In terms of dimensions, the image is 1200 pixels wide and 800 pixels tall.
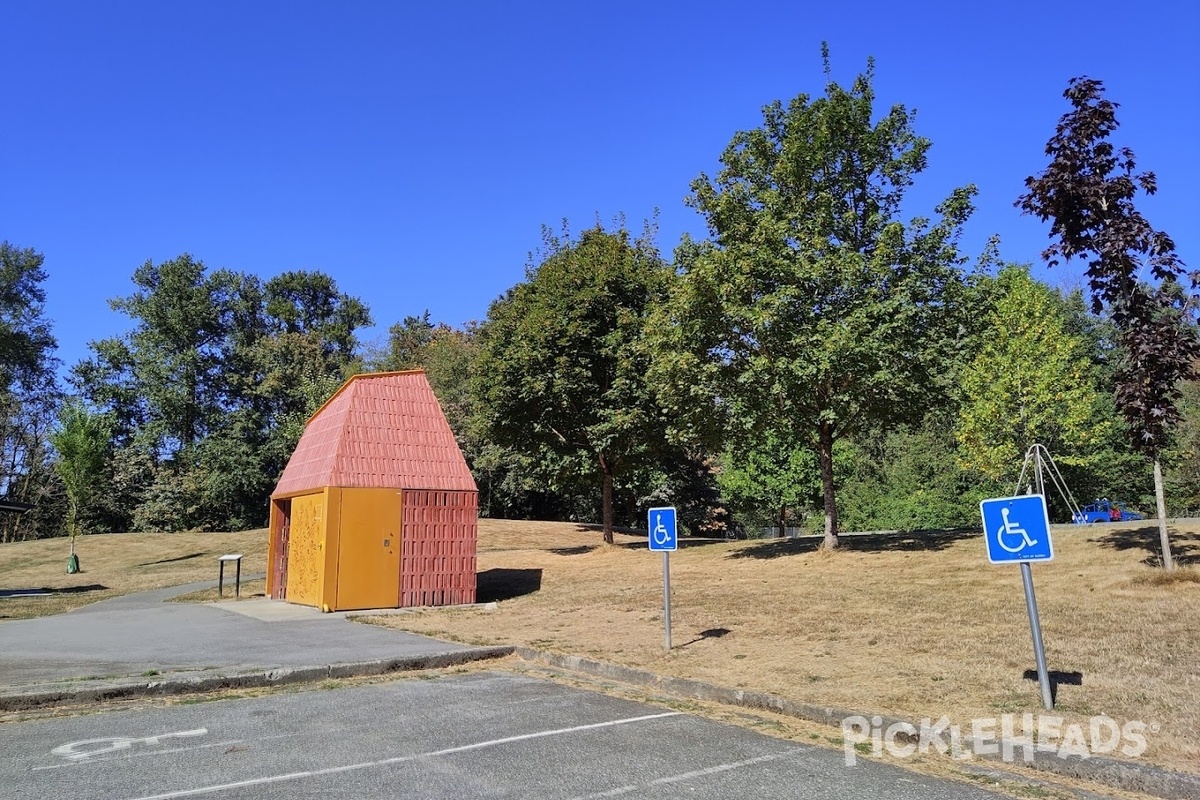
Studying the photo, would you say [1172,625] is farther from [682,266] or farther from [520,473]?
[520,473]

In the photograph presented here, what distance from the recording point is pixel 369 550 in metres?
17.6

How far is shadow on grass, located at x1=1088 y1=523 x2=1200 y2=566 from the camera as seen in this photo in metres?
14.6

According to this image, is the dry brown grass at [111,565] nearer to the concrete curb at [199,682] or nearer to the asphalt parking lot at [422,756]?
the concrete curb at [199,682]

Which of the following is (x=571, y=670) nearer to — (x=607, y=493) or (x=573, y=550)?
(x=607, y=493)

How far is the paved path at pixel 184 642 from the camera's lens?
9.95 metres

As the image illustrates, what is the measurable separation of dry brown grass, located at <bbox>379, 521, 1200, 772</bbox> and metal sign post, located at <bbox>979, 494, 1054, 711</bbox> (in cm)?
51

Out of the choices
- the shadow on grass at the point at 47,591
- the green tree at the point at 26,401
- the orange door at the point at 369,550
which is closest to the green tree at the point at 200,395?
the green tree at the point at 26,401

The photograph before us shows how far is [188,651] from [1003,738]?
1078 centimetres

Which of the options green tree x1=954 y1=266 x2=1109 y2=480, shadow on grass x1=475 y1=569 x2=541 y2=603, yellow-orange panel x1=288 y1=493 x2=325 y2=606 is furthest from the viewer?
green tree x1=954 y1=266 x2=1109 y2=480

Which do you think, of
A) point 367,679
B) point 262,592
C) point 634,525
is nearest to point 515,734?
point 367,679

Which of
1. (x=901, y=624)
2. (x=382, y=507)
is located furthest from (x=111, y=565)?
(x=901, y=624)

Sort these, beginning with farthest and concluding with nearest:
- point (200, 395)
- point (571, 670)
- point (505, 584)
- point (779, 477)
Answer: point (200, 395) → point (779, 477) → point (505, 584) → point (571, 670)

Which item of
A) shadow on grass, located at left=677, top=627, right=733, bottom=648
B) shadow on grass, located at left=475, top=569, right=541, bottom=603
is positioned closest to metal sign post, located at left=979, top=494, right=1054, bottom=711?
shadow on grass, located at left=677, top=627, right=733, bottom=648

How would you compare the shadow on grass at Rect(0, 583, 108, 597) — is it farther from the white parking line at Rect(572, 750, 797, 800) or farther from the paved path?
the white parking line at Rect(572, 750, 797, 800)
